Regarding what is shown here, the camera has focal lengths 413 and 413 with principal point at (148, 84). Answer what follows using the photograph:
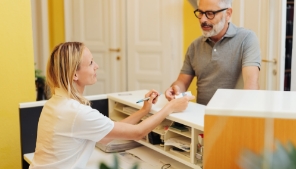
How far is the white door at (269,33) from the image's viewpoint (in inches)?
121

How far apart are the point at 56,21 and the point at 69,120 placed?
2998 mm

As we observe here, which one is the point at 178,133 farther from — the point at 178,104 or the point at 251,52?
the point at 251,52

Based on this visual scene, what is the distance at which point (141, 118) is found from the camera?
6.14 ft

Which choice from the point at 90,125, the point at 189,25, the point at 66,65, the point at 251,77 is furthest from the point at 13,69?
the point at 189,25

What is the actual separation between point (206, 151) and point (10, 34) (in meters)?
1.59

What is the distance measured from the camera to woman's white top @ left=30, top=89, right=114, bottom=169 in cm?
152

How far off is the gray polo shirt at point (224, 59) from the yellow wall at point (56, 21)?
2344 mm

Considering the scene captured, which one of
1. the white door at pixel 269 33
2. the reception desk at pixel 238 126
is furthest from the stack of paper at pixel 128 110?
the white door at pixel 269 33

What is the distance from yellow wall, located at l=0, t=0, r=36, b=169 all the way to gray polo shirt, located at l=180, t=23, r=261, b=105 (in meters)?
0.97

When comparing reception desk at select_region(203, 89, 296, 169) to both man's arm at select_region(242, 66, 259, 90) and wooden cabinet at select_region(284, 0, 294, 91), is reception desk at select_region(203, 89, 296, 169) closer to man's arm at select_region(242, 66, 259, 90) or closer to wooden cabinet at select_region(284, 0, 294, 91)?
man's arm at select_region(242, 66, 259, 90)

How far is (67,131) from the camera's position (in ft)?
5.00

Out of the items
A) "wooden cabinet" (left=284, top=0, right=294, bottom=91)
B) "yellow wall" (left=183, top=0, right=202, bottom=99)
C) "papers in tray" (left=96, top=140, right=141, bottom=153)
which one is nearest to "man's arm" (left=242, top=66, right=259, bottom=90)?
"papers in tray" (left=96, top=140, right=141, bottom=153)

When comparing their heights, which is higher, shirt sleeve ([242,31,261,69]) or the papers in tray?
shirt sleeve ([242,31,261,69])

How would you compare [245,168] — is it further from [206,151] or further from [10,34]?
[10,34]
